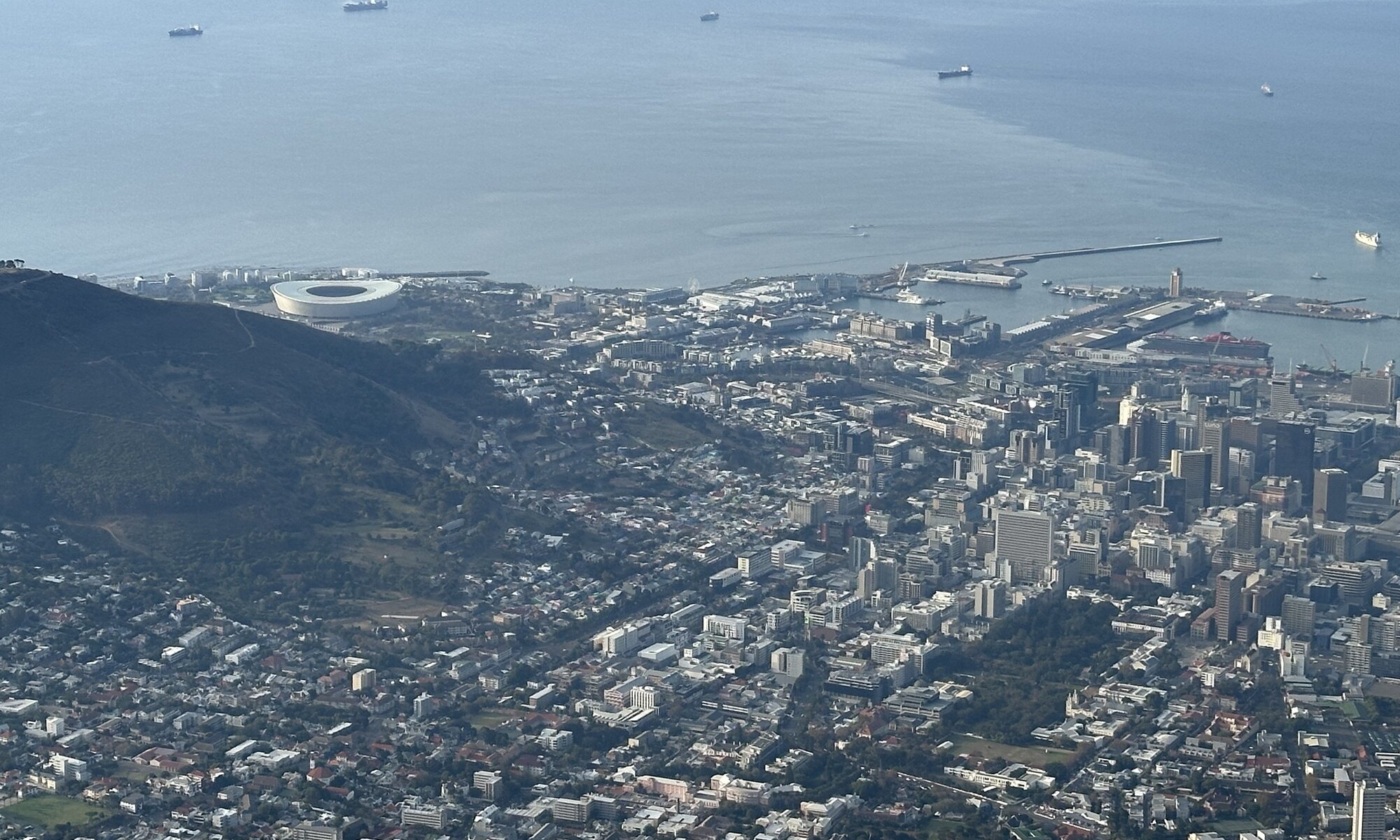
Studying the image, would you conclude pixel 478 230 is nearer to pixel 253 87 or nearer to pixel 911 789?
pixel 253 87

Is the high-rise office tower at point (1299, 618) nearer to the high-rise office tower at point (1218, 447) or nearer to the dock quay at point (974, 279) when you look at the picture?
the high-rise office tower at point (1218, 447)

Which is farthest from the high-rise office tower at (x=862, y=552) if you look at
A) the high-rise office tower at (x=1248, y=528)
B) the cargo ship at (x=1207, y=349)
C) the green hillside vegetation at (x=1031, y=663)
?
the cargo ship at (x=1207, y=349)

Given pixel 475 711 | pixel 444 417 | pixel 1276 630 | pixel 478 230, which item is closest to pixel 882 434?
pixel 444 417

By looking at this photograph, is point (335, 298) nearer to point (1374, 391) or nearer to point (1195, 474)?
point (1195, 474)

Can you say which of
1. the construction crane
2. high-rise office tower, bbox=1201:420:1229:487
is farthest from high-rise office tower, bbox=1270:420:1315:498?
the construction crane

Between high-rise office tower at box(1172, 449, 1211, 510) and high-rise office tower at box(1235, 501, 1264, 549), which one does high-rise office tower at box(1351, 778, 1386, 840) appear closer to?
high-rise office tower at box(1235, 501, 1264, 549)

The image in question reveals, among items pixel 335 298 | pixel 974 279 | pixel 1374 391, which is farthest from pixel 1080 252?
pixel 335 298
